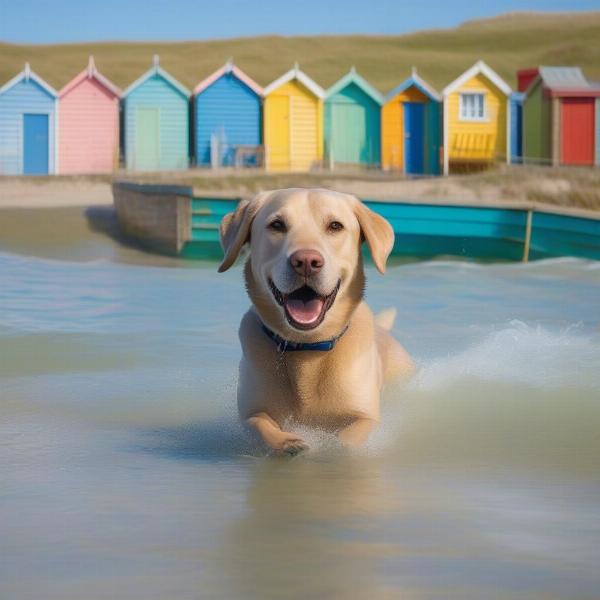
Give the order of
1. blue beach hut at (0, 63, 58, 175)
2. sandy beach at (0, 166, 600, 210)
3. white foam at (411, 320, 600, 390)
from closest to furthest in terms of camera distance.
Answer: white foam at (411, 320, 600, 390), sandy beach at (0, 166, 600, 210), blue beach hut at (0, 63, 58, 175)

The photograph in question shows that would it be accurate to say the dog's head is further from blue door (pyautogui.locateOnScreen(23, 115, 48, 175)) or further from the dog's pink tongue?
blue door (pyautogui.locateOnScreen(23, 115, 48, 175))

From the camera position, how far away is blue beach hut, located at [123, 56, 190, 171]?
98.2 feet

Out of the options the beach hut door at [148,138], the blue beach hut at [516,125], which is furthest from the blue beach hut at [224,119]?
the blue beach hut at [516,125]

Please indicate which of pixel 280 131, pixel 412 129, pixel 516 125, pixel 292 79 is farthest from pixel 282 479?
pixel 516 125

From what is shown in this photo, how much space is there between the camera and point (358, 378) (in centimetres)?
486

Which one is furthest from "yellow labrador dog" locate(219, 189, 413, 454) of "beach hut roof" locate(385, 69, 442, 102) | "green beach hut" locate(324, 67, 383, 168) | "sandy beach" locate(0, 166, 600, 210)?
"beach hut roof" locate(385, 69, 442, 102)

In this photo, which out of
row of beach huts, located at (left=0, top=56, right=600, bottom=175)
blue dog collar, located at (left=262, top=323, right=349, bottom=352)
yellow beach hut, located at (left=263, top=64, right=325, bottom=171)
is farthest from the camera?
yellow beach hut, located at (left=263, top=64, right=325, bottom=171)

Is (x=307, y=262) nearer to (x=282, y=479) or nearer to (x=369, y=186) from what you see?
(x=282, y=479)

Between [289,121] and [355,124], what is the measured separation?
198 centimetres

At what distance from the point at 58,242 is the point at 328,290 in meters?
14.3

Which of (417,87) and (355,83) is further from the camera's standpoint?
(417,87)

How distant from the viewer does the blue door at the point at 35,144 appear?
29.6 meters

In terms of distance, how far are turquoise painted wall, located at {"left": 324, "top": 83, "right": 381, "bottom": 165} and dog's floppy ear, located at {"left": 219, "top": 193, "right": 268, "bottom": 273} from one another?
26.6 metres

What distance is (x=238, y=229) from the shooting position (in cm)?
486
